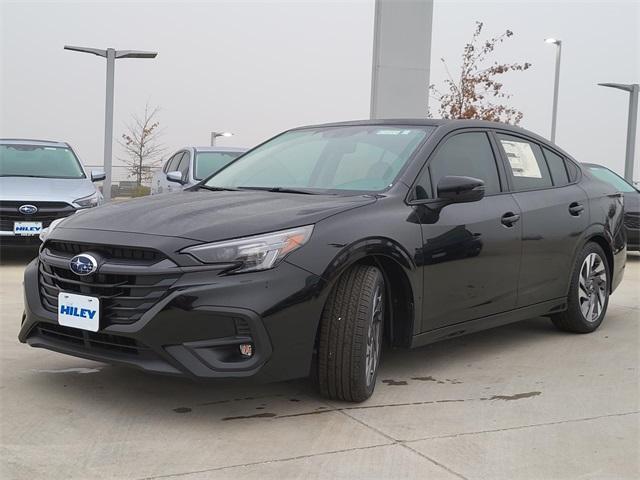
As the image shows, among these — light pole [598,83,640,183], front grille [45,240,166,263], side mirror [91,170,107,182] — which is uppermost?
light pole [598,83,640,183]

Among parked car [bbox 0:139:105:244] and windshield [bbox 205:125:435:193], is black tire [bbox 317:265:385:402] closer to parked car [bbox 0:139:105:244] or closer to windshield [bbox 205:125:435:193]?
windshield [bbox 205:125:435:193]

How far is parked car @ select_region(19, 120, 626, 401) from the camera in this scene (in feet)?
11.6

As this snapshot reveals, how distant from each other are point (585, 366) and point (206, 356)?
8.58 feet

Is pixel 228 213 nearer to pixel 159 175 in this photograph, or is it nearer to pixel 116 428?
pixel 116 428

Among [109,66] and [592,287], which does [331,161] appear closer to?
[592,287]

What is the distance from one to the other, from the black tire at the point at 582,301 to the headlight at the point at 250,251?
2745 millimetres

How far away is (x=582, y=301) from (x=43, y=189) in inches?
248

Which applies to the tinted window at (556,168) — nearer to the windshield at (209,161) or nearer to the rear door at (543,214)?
the rear door at (543,214)

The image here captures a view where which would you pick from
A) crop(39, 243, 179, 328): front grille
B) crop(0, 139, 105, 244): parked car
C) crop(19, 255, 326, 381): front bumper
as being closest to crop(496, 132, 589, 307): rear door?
crop(19, 255, 326, 381): front bumper

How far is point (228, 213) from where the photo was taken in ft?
12.8

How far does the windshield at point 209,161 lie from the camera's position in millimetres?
11587

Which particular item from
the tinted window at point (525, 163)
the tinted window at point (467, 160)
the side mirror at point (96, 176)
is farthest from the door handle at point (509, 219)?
the side mirror at point (96, 176)

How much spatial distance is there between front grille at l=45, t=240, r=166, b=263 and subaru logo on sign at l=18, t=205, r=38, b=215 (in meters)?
5.47

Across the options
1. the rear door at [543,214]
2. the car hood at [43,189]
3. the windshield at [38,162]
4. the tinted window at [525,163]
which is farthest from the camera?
the windshield at [38,162]
